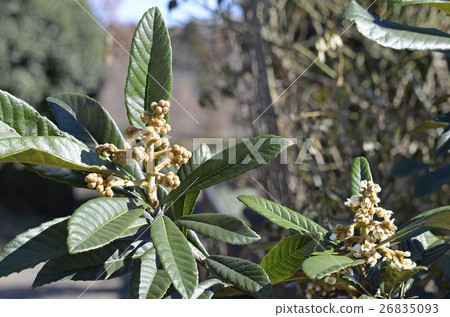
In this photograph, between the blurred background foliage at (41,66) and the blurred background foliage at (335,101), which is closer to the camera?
the blurred background foliage at (335,101)

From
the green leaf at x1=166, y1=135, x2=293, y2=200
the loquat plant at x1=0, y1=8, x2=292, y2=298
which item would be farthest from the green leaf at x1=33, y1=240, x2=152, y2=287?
the green leaf at x1=166, y1=135, x2=293, y2=200

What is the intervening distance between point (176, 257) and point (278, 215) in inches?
9.5

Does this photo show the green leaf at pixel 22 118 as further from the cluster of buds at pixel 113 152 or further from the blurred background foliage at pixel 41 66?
the blurred background foliage at pixel 41 66

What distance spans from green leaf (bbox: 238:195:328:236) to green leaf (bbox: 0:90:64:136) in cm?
31

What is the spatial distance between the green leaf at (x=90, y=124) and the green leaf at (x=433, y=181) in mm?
724

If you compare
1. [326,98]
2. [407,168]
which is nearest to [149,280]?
[407,168]

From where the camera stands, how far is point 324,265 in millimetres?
656

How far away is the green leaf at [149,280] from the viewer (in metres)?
0.66

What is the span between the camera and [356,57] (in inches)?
97.4

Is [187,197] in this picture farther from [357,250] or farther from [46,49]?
[46,49]

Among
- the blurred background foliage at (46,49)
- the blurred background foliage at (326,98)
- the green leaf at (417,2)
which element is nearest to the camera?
the green leaf at (417,2)

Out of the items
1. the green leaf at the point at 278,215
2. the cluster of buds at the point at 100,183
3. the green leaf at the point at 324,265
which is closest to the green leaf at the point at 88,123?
the cluster of buds at the point at 100,183

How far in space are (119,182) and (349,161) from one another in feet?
4.83
